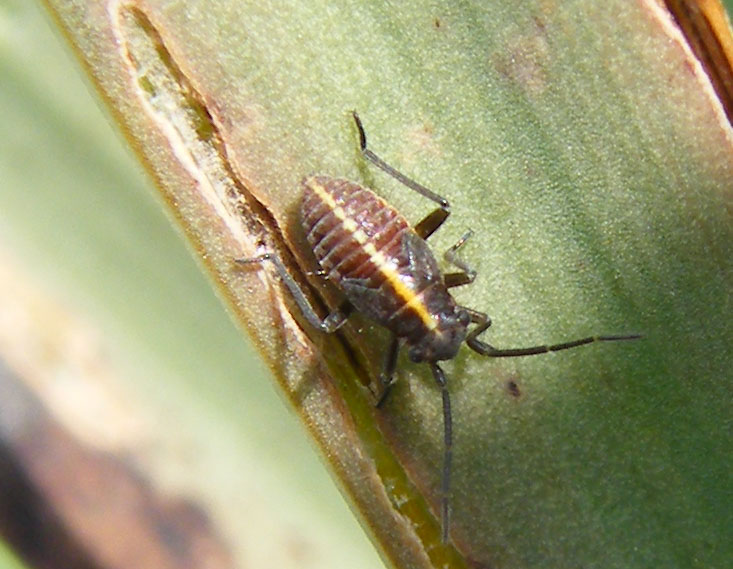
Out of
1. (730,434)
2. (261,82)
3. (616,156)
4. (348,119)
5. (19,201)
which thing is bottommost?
(730,434)

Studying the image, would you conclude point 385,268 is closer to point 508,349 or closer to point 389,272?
point 389,272

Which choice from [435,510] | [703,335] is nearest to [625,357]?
[703,335]

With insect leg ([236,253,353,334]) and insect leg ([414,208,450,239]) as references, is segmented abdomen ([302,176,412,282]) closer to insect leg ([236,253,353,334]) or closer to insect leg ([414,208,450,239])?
insect leg ([414,208,450,239])

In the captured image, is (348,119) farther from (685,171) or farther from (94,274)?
(94,274)

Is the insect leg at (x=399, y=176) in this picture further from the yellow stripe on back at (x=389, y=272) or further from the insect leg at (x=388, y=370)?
the insect leg at (x=388, y=370)

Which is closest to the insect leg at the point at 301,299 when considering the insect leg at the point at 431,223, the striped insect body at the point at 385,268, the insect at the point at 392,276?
the insect at the point at 392,276

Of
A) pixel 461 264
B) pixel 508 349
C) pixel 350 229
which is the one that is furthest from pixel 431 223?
pixel 508 349
